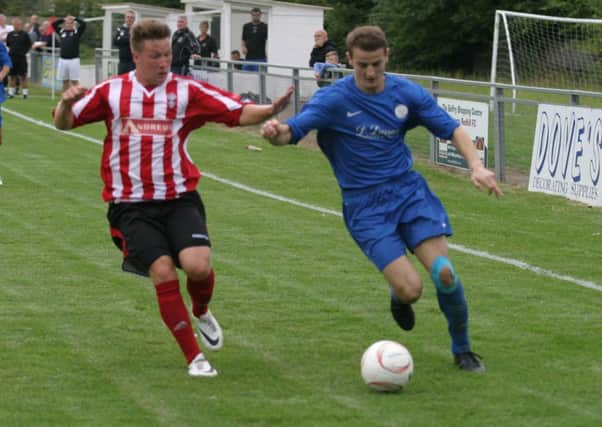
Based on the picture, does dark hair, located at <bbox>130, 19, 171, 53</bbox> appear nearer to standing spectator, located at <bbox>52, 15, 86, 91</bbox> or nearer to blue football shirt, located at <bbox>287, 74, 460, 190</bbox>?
blue football shirt, located at <bbox>287, 74, 460, 190</bbox>

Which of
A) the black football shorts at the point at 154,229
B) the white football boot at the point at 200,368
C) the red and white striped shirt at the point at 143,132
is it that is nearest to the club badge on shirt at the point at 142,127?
the red and white striped shirt at the point at 143,132

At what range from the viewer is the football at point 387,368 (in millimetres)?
5891

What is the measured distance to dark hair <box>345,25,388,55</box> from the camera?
6.27 m

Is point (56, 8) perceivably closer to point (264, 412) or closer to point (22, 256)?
point (22, 256)

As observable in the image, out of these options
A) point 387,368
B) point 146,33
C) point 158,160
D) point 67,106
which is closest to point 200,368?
point 387,368

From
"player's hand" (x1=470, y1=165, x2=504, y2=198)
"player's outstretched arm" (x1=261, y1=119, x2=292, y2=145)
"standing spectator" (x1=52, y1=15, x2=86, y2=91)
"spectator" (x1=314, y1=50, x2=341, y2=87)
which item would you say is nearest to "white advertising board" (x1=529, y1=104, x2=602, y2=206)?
"spectator" (x1=314, y1=50, x2=341, y2=87)

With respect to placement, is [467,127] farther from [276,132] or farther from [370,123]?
[276,132]

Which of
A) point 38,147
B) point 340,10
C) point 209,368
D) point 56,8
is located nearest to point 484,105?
point 38,147

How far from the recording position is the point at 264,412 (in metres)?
5.59

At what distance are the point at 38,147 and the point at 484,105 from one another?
23.7 feet

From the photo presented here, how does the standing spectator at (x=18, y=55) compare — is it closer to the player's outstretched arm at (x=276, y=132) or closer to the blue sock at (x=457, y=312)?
the player's outstretched arm at (x=276, y=132)

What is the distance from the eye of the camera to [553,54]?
2488cm

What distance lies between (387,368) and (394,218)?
3.02ft

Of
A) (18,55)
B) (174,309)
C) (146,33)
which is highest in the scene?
(146,33)
